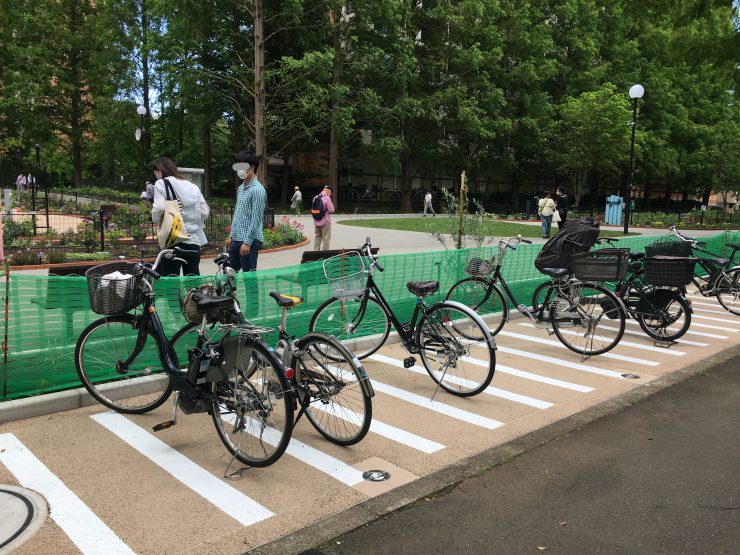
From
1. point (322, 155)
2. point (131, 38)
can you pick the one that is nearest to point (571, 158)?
point (322, 155)

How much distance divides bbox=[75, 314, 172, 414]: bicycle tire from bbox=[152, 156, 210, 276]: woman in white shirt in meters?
1.28

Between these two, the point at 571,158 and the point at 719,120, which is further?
the point at 719,120

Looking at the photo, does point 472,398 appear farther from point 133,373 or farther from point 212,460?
point 133,373

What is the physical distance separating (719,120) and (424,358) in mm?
59955

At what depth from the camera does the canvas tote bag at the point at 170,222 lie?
5.91m

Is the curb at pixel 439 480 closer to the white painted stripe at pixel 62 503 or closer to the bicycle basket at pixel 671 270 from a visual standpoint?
the white painted stripe at pixel 62 503

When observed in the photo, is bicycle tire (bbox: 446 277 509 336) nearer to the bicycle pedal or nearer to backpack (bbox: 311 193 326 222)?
the bicycle pedal

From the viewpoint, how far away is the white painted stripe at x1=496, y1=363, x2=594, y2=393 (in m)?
5.90

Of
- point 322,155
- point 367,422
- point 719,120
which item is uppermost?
point 719,120

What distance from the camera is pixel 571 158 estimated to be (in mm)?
40938

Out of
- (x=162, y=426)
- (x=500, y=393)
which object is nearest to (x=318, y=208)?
(x=500, y=393)

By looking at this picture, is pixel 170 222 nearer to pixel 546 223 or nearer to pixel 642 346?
pixel 642 346

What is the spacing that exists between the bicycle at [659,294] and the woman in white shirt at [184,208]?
16.5 feet

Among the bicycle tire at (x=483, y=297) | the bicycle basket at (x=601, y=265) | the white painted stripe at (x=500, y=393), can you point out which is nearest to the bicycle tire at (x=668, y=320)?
the bicycle basket at (x=601, y=265)
